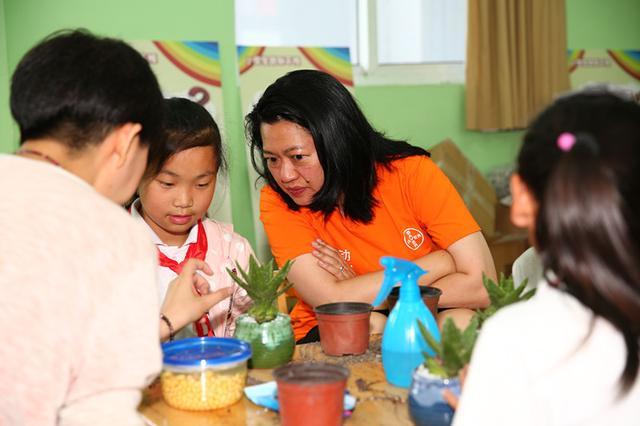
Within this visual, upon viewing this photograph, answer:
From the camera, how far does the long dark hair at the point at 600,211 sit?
3.11ft

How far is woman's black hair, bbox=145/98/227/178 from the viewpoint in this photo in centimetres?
204

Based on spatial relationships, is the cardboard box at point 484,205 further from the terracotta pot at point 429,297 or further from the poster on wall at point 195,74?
the terracotta pot at point 429,297

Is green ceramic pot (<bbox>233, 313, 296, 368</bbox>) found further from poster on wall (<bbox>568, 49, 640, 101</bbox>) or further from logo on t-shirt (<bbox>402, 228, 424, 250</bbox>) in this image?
poster on wall (<bbox>568, 49, 640, 101</bbox>)

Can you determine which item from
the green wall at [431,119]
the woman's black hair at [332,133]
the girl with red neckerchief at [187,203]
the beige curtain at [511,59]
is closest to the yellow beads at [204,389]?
the girl with red neckerchief at [187,203]

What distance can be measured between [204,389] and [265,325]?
0.92ft

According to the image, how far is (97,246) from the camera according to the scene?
3.64 feet

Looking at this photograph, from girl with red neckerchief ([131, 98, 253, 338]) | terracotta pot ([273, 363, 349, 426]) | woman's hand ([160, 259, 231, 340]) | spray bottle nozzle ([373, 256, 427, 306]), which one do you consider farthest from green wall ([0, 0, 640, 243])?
terracotta pot ([273, 363, 349, 426])

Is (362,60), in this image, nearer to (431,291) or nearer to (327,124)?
(327,124)

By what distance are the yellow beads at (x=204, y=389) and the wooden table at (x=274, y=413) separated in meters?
0.02

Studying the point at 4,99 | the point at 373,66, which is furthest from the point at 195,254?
the point at 373,66

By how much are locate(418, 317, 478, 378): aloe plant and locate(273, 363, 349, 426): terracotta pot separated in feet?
0.50

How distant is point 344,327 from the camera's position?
1.61 metres

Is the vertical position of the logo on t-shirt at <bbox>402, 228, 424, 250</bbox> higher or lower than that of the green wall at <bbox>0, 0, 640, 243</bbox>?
lower

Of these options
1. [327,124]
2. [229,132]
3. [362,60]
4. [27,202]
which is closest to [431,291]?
[327,124]
